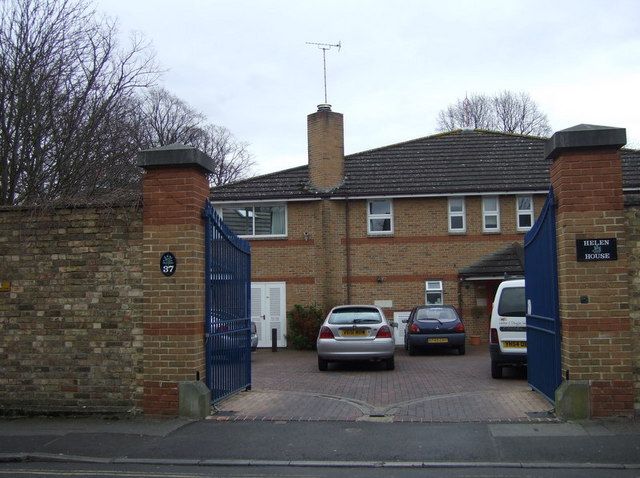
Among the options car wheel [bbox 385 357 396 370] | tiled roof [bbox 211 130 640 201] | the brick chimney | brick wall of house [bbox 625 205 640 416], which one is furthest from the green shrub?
brick wall of house [bbox 625 205 640 416]

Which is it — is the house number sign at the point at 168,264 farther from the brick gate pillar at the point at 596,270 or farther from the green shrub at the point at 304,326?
the green shrub at the point at 304,326

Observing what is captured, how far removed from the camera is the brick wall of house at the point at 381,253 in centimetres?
2530

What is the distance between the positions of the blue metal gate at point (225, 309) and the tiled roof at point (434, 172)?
1450 centimetres

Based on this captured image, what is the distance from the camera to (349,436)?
8086 mm

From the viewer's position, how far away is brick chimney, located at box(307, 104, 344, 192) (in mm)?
26484

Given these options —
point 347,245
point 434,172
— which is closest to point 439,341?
point 347,245

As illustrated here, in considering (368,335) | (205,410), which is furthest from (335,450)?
(368,335)

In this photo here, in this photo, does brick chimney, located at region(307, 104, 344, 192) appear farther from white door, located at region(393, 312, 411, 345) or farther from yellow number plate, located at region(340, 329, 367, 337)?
yellow number plate, located at region(340, 329, 367, 337)

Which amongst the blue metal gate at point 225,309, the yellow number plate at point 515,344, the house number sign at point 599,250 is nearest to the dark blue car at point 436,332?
the yellow number plate at point 515,344

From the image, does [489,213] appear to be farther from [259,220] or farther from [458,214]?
[259,220]

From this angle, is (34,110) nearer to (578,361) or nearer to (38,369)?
(38,369)

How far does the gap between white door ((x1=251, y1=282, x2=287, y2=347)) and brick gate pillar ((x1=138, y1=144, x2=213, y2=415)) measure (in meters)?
16.4

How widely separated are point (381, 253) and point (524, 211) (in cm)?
550

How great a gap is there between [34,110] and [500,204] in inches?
668
